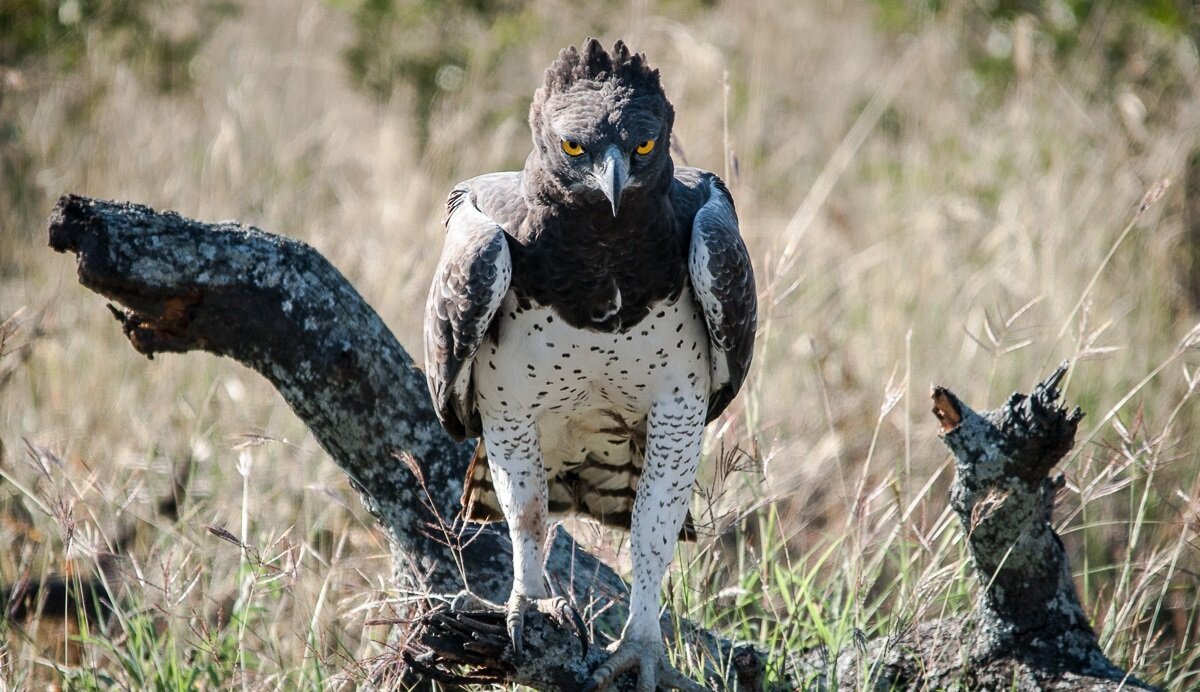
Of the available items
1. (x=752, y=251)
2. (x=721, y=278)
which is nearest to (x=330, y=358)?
(x=721, y=278)

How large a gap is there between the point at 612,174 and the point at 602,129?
0.55 ft

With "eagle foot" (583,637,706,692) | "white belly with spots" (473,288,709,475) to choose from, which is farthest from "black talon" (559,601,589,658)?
"white belly with spots" (473,288,709,475)

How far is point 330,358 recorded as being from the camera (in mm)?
4020

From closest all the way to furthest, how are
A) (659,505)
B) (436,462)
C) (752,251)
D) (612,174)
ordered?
(612,174), (659,505), (436,462), (752,251)

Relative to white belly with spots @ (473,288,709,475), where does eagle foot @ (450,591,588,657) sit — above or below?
below

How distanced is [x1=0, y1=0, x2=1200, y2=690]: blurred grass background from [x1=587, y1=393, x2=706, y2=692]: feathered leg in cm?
13

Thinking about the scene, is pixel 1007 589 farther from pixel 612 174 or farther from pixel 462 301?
pixel 462 301

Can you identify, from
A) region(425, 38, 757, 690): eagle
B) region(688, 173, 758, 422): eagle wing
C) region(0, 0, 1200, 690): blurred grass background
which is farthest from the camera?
region(0, 0, 1200, 690): blurred grass background

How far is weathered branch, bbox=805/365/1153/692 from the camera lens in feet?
11.6

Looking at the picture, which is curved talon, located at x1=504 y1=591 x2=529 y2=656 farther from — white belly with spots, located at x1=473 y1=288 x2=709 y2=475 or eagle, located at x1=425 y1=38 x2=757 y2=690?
white belly with spots, located at x1=473 y1=288 x2=709 y2=475

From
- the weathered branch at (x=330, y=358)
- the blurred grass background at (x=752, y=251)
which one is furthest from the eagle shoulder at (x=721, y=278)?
the weathered branch at (x=330, y=358)

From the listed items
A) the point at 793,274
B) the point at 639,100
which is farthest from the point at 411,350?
the point at 639,100

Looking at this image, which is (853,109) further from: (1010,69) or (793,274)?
(793,274)

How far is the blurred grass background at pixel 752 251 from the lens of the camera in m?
4.62
